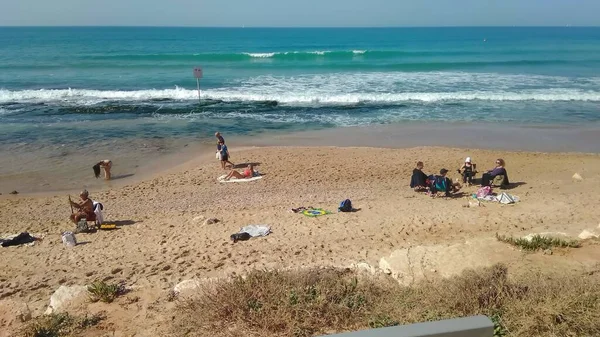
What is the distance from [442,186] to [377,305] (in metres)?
7.05

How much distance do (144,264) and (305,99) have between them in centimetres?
1858

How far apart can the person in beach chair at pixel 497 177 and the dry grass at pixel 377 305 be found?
6.58 meters

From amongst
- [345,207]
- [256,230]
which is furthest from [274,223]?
[345,207]

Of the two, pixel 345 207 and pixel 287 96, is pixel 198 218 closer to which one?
pixel 345 207

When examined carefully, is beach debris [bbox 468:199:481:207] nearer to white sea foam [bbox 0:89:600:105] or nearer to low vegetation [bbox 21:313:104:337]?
low vegetation [bbox 21:313:104:337]

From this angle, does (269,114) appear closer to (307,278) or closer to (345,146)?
(345,146)

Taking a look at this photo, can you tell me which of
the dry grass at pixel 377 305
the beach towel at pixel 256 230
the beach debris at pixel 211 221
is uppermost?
the dry grass at pixel 377 305

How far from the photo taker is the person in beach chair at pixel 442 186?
434 inches

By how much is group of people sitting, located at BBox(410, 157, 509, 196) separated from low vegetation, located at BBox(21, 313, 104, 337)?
831cm

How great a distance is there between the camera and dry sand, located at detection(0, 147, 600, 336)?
6.73 metres

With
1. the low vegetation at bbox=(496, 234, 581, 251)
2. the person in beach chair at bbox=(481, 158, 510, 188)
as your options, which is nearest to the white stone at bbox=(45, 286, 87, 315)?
the low vegetation at bbox=(496, 234, 581, 251)

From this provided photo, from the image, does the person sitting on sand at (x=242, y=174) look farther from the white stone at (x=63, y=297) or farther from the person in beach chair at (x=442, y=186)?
the white stone at (x=63, y=297)

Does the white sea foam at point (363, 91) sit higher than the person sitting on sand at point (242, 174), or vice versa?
the white sea foam at point (363, 91)

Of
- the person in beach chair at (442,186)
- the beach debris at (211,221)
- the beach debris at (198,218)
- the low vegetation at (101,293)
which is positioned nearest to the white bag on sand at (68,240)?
the beach debris at (198,218)
